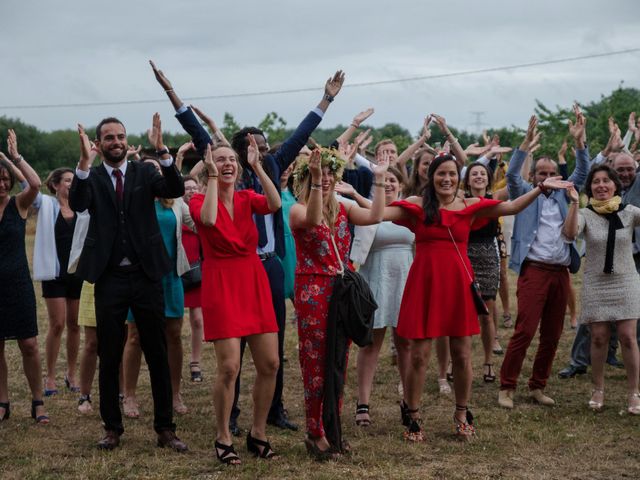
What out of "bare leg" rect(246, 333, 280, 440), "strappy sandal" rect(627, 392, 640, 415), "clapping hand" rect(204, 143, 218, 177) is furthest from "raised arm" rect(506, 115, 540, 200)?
"clapping hand" rect(204, 143, 218, 177)

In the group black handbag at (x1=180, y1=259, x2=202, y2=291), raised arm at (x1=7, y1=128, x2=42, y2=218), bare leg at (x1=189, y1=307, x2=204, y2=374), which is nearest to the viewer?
raised arm at (x1=7, y1=128, x2=42, y2=218)

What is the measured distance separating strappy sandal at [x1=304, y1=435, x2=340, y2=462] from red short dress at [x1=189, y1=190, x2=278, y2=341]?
89 centimetres

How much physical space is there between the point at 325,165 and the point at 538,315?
2905 mm

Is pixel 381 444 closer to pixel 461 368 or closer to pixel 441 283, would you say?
pixel 461 368

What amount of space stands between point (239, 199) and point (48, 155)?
73886 mm

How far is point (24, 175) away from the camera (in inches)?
274

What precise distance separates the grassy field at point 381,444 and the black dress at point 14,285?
821 millimetres

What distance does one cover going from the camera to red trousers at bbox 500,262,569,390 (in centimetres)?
764

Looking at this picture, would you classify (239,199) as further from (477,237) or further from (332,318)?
(477,237)

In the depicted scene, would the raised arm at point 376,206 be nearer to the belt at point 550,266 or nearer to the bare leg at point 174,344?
the bare leg at point 174,344

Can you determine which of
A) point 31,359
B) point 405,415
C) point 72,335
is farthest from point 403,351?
point 72,335

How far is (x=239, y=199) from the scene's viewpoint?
605 cm

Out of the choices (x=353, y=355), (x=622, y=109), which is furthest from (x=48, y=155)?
(x=353, y=355)

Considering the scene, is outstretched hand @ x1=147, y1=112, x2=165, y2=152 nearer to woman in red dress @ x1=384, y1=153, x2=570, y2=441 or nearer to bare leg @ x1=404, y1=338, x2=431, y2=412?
woman in red dress @ x1=384, y1=153, x2=570, y2=441
